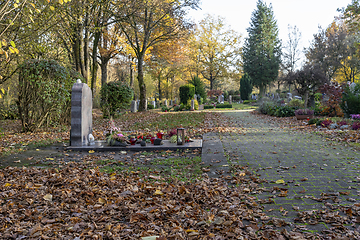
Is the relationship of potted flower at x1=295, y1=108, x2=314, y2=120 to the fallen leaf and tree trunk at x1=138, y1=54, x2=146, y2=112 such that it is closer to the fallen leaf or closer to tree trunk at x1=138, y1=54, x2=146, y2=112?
tree trunk at x1=138, y1=54, x2=146, y2=112

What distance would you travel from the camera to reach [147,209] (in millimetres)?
3195

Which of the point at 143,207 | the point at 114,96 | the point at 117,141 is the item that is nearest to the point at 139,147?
the point at 117,141

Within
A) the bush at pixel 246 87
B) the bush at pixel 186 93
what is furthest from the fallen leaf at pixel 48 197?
the bush at pixel 246 87

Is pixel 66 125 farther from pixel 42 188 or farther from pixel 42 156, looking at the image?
pixel 42 188

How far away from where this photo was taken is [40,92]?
9.70m

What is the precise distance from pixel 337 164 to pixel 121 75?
38.3 meters

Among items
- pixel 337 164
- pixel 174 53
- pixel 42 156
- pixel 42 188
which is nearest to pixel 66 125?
pixel 42 156

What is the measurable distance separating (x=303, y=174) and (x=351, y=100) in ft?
32.4

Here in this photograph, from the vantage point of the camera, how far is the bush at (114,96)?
14320 mm

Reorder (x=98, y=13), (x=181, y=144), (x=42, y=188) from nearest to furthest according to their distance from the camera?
(x=42, y=188)
(x=181, y=144)
(x=98, y=13)

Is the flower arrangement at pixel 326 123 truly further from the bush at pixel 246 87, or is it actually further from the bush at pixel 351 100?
the bush at pixel 246 87

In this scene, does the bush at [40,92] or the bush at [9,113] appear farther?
the bush at [9,113]

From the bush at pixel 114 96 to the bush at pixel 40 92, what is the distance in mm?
3866

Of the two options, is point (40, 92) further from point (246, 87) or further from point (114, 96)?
point (246, 87)
